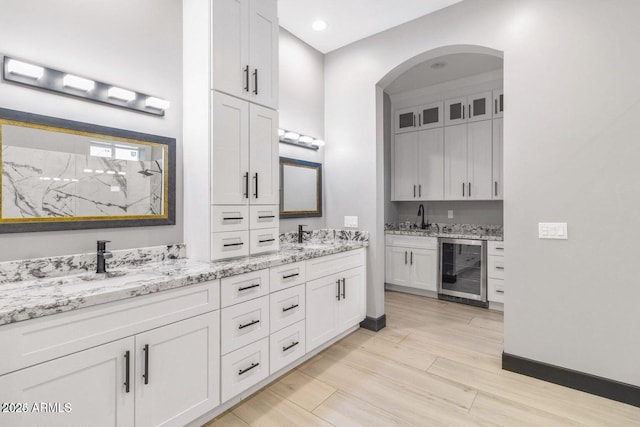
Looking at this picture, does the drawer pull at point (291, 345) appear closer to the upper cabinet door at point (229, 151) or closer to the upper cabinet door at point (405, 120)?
the upper cabinet door at point (229, 151)

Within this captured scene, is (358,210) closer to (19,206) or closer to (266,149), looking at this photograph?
(266,149)

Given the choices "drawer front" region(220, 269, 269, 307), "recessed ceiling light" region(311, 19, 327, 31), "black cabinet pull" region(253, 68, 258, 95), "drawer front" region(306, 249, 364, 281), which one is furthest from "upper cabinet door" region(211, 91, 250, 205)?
"recessed ceiling light" region(311, 19, 327, 31)

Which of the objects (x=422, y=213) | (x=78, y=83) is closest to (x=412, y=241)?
(x=422, y=213)

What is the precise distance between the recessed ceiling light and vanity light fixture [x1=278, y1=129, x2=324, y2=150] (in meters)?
1.06

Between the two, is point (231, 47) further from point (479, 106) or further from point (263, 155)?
point (479, 106)

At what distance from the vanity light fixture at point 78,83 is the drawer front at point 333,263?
1.83 m

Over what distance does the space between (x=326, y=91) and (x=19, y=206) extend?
2.95 meters

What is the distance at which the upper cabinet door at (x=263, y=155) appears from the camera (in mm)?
2305

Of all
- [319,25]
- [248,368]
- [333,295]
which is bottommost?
[248,368]

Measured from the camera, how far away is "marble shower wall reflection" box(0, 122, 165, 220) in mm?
1562

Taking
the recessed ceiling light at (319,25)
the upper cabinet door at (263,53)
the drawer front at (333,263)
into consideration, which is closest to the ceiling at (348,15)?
the recessed ceiling light at (319,25)

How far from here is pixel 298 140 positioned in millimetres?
3197

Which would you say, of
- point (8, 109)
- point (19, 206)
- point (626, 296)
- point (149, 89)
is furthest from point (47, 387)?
point (626, 296)

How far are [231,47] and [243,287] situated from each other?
5.48 ft
